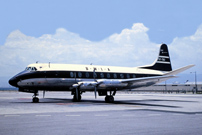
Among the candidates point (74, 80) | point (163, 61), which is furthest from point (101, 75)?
point (163, 61)

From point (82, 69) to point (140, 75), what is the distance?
31.2 ft

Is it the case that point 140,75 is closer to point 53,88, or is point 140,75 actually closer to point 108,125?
point 53,88

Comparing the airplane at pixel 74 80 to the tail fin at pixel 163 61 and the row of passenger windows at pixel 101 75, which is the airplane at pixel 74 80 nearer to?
the row of passenger windows at pixel 101 75

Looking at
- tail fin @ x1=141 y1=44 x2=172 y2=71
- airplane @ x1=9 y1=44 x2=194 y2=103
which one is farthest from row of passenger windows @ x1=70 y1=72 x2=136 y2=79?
tail fin @ x1=141 y1=44 x2=172 y2=71

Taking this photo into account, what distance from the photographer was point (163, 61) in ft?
147

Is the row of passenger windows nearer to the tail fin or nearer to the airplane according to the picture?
the airplane

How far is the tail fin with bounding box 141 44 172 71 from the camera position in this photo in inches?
1732

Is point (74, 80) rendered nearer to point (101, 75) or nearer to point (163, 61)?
point (101, 75)

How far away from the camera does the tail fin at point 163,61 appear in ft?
144

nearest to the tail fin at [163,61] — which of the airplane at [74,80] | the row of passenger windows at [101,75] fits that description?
the row of passenger windows at [101,75]

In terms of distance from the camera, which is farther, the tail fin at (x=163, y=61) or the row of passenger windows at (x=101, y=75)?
the tail fin at (x=163, y=61)

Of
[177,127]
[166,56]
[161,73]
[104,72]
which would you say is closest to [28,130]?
[177,127]

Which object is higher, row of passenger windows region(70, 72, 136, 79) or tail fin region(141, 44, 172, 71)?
tail fin region(141, 44, 172, 71)

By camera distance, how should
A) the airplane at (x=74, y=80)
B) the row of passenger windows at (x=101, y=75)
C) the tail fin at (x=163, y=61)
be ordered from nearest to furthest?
1. the airplane at (x=74, y=80)
2. the row of passenger windows at (x=101, y=75)
3. the tail fin at (x=163, y=61)
